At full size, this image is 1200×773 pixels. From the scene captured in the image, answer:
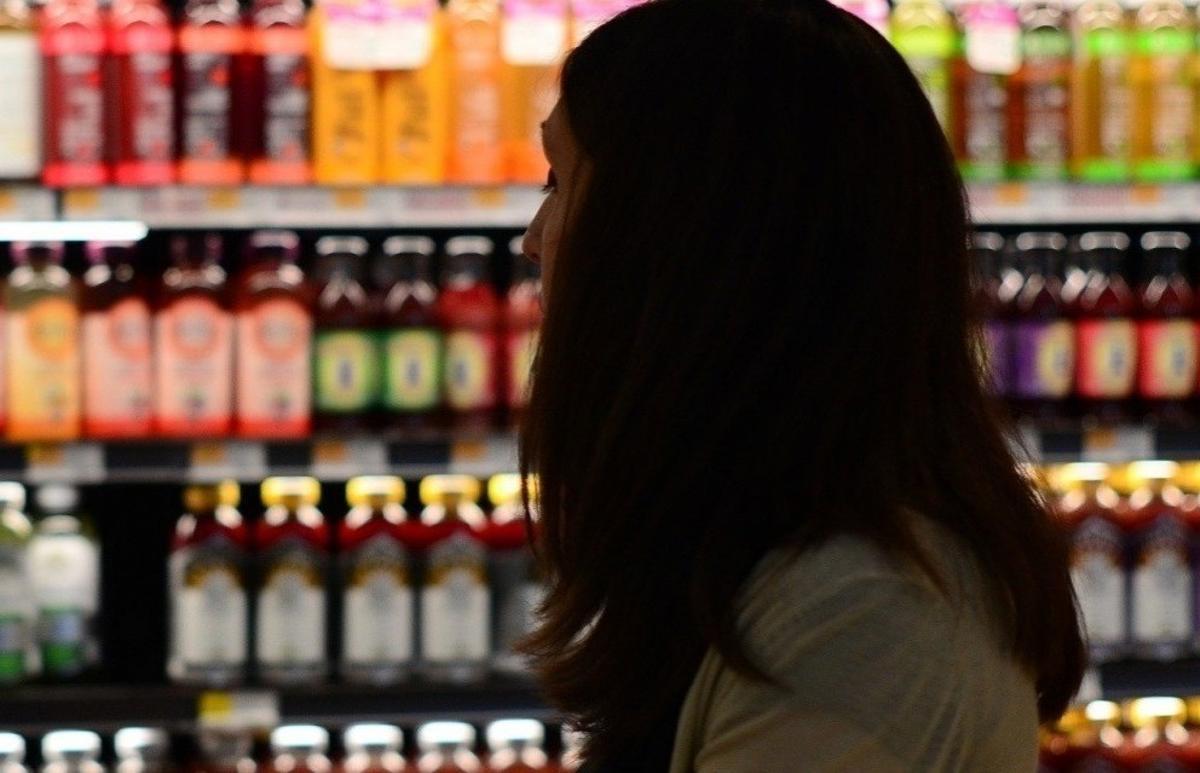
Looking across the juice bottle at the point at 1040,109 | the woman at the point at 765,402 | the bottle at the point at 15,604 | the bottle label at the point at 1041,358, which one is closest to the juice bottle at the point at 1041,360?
the bottle label at the point at 1041,358

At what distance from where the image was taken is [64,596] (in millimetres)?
2408

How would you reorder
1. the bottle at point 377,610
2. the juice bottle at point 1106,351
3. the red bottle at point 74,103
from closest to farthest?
the red bottle at point 74,103 → the bottle at point 377,610 → the juice bottle at point 1106,351

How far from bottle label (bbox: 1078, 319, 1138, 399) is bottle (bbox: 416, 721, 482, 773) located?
110 cm

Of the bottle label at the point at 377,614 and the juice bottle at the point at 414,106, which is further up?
the juice bottle at the point at 414,106

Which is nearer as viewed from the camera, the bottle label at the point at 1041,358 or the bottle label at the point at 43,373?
the bottle label at the point at 43,373

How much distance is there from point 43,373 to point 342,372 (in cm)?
43

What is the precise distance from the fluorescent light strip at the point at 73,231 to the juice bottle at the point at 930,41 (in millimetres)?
1194

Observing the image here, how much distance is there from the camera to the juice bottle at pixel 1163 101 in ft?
7.94

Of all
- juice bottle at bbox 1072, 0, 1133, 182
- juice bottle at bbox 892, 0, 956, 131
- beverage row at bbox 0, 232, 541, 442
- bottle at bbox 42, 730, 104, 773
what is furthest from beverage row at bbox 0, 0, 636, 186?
bottle at bbox 42, 730, 104, 773

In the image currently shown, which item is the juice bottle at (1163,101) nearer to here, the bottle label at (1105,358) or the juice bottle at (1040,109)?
the juice bottle at (1040,109)

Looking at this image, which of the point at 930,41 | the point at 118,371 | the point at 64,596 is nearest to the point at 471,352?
the point at 118,371

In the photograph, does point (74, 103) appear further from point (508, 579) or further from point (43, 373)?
point (508, 579)

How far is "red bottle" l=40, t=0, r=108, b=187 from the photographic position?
2.27 m

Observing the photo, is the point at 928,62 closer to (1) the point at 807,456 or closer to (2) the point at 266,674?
(2) the point at 266,674
